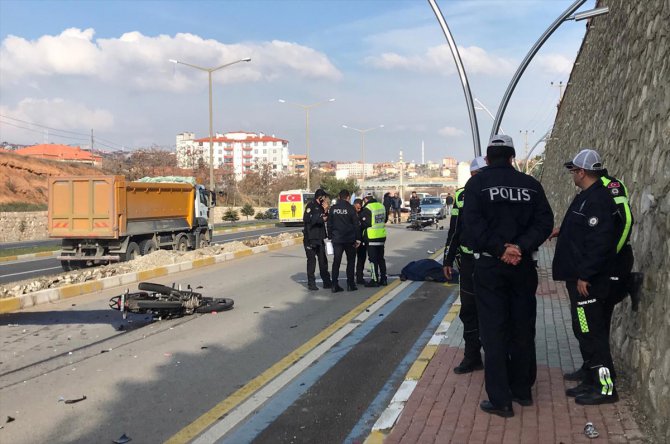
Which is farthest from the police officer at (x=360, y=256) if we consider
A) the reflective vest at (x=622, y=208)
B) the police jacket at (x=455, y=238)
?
Answer: the reflective vest at (x=622, y=208)

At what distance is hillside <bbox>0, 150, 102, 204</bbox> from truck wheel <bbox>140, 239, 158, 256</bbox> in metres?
37.0

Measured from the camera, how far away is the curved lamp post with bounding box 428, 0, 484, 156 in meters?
14.2

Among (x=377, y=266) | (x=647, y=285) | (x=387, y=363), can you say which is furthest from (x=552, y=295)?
(x=647, y=285)

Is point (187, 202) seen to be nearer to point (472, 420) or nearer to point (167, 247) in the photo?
point (167, 247)

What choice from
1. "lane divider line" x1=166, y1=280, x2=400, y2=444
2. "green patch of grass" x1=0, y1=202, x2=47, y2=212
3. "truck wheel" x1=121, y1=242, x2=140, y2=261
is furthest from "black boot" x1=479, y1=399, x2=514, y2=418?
"green patch of grass" x1=0, y1=202, x2=47, y2=212

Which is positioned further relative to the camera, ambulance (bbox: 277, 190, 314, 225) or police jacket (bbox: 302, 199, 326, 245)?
ambulance (bbox: 277, 190, 314, 225)

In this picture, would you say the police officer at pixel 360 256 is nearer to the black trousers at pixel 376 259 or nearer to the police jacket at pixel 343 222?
the black trousers at pixel 376 259

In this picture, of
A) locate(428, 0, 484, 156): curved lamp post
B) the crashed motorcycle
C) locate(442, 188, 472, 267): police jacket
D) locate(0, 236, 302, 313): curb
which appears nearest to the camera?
locate(442, 188, 472, 267): police jacket

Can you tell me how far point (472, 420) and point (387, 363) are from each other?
220 centimetres

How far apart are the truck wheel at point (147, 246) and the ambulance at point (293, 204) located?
21.7 metres

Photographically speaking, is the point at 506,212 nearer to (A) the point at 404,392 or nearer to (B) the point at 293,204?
(A) the point at 404,392

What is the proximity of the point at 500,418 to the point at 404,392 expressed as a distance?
982 millimetres

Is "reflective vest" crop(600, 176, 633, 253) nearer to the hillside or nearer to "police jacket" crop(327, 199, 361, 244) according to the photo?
"police jacket" crop(327, 199, 361, 244)

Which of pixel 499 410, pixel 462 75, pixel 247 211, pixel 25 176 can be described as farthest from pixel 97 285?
pixel 25 176
